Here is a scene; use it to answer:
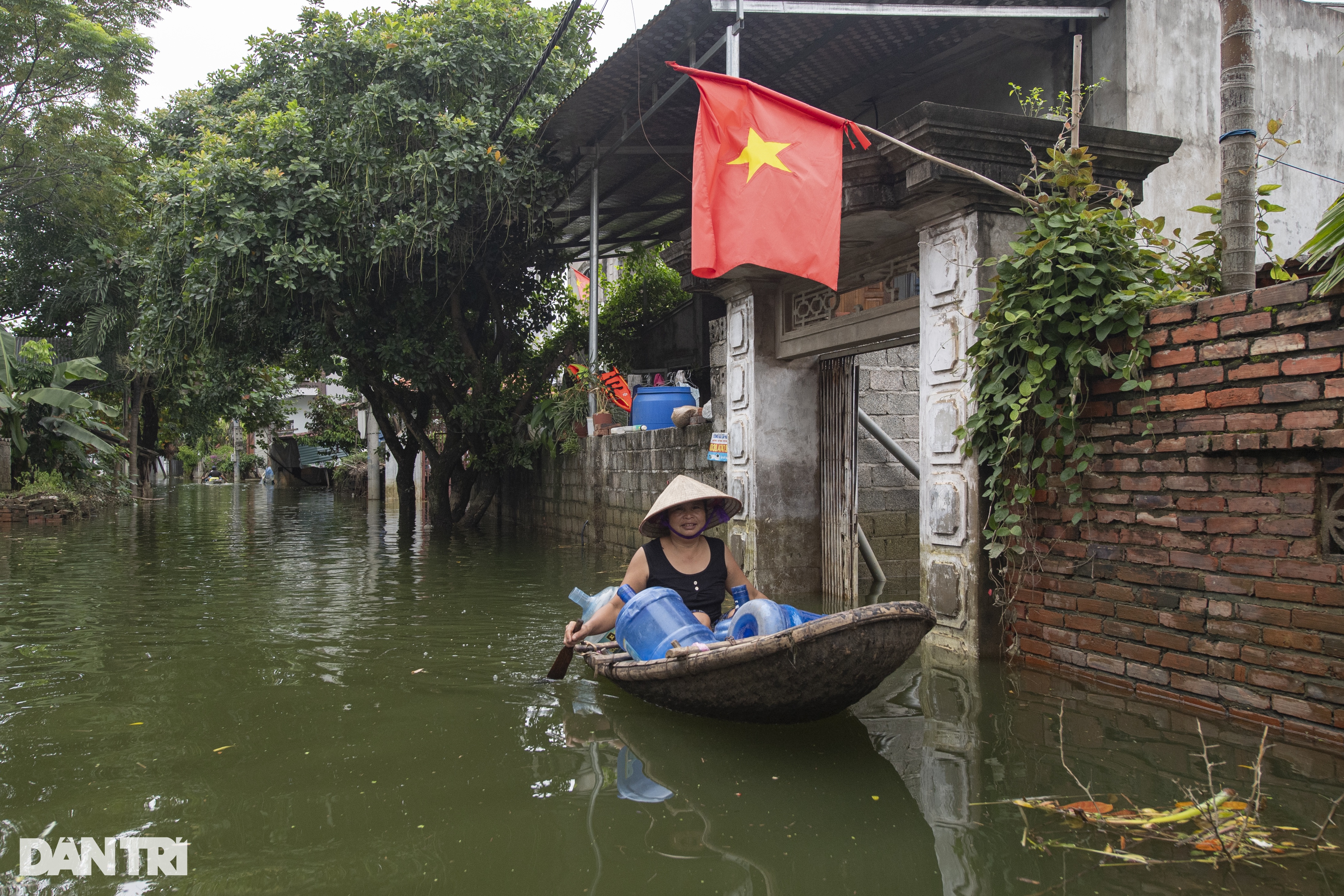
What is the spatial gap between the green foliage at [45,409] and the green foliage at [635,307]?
1081 centimetres

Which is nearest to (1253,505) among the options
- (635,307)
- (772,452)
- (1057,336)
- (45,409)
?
(1057,336)

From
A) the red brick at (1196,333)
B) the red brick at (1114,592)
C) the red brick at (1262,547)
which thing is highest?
the red brick at (1196,333)

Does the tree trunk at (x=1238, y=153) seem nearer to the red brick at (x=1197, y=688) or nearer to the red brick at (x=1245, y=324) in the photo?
the red brick at (x=1245, y=324)

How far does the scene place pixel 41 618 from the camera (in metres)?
7.46

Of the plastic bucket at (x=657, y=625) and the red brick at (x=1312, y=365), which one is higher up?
the red brick at (x=1312, y=365)

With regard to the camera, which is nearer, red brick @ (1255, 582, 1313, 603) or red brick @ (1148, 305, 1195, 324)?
red brick @ (1255, 582, 1313, 603)

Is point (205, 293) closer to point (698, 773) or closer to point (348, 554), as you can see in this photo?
point (348, 554)

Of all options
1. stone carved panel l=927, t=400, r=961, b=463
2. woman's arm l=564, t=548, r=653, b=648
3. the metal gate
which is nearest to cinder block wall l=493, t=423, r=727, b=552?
the metal gate

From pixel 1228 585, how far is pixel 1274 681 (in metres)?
0.46

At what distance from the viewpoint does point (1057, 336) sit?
501cm

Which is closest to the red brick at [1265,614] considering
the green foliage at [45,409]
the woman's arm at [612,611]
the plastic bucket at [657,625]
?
the plastic bucket at [657,625]

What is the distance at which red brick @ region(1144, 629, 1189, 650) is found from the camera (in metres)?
4.50

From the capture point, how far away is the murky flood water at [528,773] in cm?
296

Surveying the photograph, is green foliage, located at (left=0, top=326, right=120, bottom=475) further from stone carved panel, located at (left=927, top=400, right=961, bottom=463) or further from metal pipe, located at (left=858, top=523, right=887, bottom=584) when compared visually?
stone carved panel, located at (left=927, top=400, right=961, bottom=463)
